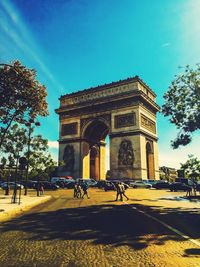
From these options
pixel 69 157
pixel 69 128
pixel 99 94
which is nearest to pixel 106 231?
pixel 99 94

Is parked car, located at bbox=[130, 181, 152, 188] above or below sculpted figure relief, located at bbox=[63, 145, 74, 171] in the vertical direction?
below

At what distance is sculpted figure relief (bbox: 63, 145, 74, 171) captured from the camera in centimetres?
5378

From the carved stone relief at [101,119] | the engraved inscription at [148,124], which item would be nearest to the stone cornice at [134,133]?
the engraved inscription at [148,124]

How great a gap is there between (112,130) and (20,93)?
122ft

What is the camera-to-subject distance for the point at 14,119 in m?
15.0

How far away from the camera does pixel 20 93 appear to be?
13578mm

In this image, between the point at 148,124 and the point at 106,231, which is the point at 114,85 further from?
the point at 106,231

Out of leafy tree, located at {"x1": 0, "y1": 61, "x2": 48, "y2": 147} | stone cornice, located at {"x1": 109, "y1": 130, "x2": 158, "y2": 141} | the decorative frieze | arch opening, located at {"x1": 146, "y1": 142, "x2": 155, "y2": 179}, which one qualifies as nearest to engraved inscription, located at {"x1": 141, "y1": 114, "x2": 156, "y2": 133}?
stone cornice, located at {"x1": 109, "y1": 130, "x2": 158, "y2": 141}

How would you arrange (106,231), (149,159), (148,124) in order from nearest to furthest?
(106,231) → (148,124) → (149,159)

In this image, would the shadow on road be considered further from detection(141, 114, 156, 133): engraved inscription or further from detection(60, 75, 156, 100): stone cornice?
detection(60, 75, 156, 100): stone cornice

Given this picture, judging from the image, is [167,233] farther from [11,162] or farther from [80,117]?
[80,117]

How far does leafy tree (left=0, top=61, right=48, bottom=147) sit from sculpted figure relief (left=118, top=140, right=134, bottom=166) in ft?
109

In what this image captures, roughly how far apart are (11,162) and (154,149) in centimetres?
3062

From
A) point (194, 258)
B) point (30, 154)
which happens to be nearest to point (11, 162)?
point (30, 154)
